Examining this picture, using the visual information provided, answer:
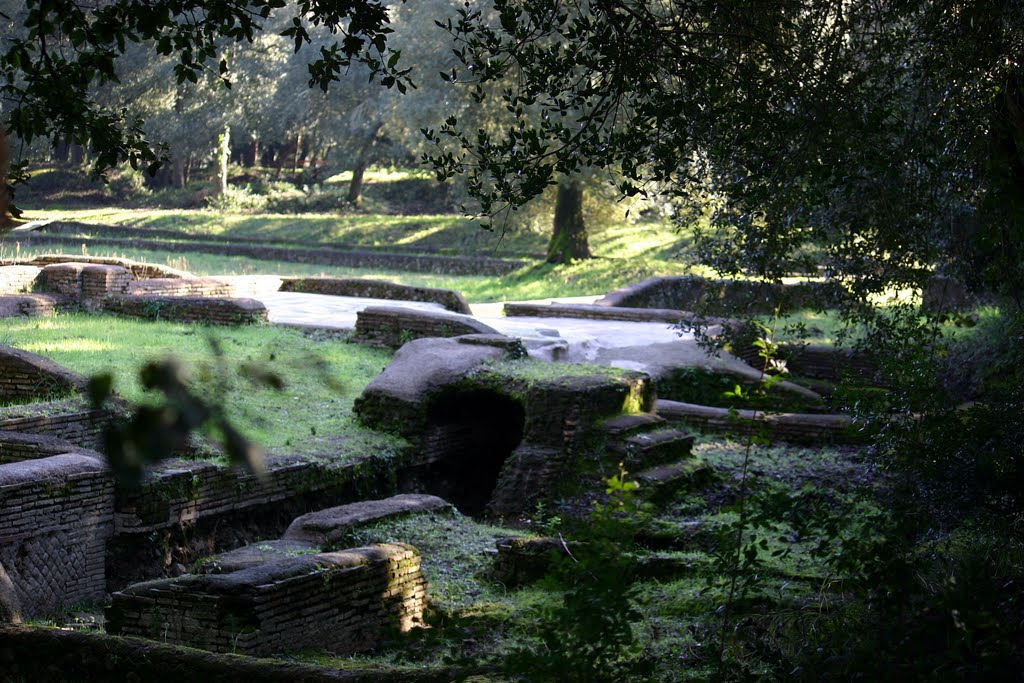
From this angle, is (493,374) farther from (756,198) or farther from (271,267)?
(271,267)

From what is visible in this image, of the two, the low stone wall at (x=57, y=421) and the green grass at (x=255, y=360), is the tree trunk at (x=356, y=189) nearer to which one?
the green grass at (x=255, y=360)

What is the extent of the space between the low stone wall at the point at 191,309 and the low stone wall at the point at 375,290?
3004 mm

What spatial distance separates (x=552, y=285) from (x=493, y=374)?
557 inches

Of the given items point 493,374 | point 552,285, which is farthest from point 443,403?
point 552,285

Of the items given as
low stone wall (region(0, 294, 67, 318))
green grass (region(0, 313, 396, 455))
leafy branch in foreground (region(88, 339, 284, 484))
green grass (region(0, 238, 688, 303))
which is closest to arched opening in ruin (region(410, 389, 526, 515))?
green grass (region(0, 313, 396, 455))

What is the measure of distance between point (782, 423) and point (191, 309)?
8.72 meters

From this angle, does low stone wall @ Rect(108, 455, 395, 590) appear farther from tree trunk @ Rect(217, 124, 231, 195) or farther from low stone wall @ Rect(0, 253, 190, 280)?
tree trunk @ Rect(217, 124, 231, 195)

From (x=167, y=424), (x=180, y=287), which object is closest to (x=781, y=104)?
(x=167, y=424)

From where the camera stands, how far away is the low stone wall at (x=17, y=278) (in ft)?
53.3

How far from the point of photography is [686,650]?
5777 millimetres

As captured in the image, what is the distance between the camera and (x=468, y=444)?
12.6m

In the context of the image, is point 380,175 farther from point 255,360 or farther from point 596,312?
point 255,360

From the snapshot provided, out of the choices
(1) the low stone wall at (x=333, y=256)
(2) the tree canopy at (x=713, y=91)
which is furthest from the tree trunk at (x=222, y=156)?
(2) the tree canopy at (x=713, y=91)

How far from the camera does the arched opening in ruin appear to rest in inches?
473
